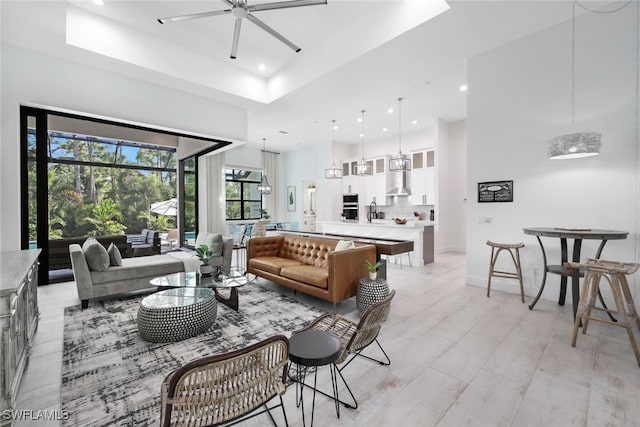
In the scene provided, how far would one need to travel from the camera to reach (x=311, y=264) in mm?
4285

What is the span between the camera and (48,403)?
1.88 meters

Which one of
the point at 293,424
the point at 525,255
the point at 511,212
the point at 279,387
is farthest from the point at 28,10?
the point at 525,255

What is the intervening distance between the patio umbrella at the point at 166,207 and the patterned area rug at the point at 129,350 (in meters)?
5.43

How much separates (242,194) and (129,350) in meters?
8.44

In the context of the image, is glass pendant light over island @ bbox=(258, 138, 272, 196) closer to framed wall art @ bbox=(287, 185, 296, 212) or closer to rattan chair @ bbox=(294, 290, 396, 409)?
framed wall art @ bbox=(287, 185, 296, 212)

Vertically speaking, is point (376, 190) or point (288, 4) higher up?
point (288, 4)

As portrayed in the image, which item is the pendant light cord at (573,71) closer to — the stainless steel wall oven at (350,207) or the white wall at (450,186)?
the white wall at (450,186)

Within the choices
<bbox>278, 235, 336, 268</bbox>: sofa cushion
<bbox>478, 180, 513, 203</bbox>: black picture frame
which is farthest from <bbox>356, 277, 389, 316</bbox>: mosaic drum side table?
<bbox>478, 180, 513, 203</bbox>: black picture frame

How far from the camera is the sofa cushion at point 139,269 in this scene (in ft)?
12.3

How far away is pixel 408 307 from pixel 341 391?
190 centimetres

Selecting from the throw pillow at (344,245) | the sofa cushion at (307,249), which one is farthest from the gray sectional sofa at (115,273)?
the throw pillow at (344,245)

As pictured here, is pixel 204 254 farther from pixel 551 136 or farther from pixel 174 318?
pixel 551 136

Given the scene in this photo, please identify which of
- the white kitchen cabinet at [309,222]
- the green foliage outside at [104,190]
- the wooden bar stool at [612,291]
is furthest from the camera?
the white kitchen cabinet at [309,222]

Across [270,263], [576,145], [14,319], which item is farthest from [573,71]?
[14,319]
